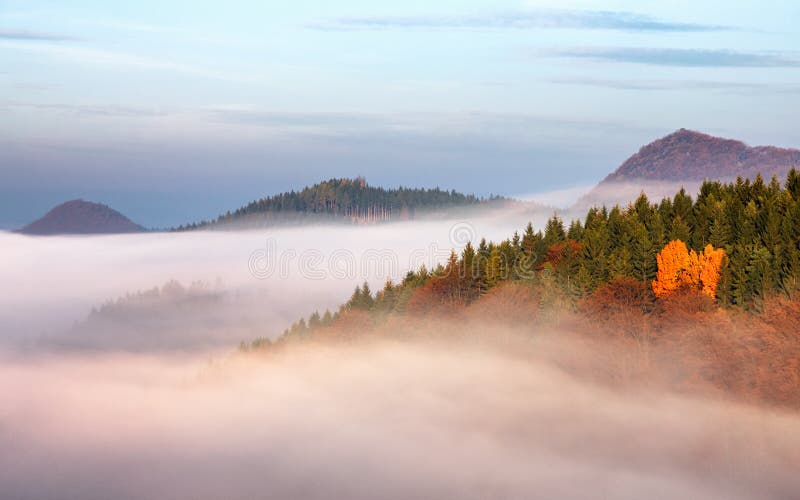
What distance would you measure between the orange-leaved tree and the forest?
0.60 feet

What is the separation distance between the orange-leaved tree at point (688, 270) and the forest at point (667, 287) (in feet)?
0.60

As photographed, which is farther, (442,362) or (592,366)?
(442,362)

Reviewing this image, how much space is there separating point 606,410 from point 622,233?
36099 mm

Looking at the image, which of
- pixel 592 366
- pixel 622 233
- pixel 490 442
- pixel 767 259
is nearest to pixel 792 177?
pixel 622 233

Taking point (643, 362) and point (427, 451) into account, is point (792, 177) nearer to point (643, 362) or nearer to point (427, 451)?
point (643, 362)

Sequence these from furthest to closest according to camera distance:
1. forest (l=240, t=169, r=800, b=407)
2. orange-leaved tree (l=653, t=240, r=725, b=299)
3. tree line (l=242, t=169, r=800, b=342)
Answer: orange-leaved tree (l=653, t=240, r=725, b=299) → tree line (l=242, t=169, r=800, b=342) → forest (l=240, t=169, r=800, b=407)

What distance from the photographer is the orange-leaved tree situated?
143000 mm

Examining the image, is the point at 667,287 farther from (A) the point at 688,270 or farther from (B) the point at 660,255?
(B) the point at 660,255

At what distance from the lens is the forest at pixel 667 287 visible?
12344 centimetres

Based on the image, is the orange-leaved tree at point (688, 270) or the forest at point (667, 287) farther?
the orange-leaved tree at point (688, 270)

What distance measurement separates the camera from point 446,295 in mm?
179750

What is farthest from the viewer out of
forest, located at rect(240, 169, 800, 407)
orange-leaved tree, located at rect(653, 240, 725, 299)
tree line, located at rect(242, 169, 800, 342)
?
orange-leaved tree, located at rect(653, 240, 725, 299)

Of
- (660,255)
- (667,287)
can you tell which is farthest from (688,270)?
(660,255)

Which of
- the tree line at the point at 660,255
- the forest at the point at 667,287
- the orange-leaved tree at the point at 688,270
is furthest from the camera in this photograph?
the orange-leaved tree at the point at 688,270
